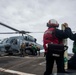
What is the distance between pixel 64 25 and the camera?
241 inches

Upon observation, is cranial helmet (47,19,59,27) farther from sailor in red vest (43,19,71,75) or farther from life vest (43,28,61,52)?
life vest (43,28,61,52)

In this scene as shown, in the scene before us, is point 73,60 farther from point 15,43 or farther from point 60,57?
point 15,43

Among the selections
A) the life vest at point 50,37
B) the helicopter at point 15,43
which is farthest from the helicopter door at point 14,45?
the life vest at point 50,37

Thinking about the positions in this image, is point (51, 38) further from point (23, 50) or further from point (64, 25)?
point (23, 50)

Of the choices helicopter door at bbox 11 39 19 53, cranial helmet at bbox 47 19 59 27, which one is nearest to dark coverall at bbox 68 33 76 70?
cranial helmet at bbox 47 19 59 27

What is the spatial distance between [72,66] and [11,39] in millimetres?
29502

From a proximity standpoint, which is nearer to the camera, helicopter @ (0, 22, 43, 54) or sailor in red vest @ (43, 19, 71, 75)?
sailor in red vest @ (43, 19, 71, 75)

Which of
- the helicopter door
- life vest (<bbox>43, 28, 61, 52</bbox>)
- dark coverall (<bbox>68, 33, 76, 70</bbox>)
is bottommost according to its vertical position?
dark coverall (<bbox>68, 33, 76, 70</bbox>)

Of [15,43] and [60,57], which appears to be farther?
[15,43]

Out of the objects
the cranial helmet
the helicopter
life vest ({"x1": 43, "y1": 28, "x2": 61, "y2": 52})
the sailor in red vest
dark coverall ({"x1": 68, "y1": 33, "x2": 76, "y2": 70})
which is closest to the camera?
dark coverall ({"x1": 68, "y1": 33, "x2": 76, "y2": 70})

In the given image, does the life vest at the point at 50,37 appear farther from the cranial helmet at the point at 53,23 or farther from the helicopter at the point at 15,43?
the helicopter at the point at 15,43

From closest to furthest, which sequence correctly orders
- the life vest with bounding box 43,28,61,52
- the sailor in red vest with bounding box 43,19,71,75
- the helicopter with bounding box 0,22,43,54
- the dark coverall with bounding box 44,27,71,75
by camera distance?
1. the dark coverall with bounding box 44,27,71,75
2. the sailor in red vest with bounding box 43,19,71,75
3. the life vest with bounding box 43,28,61,52
4. the helicopter with bounding box 0,22,43,54

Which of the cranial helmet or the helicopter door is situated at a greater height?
the helicopter door

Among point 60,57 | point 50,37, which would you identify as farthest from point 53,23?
point 60,57
